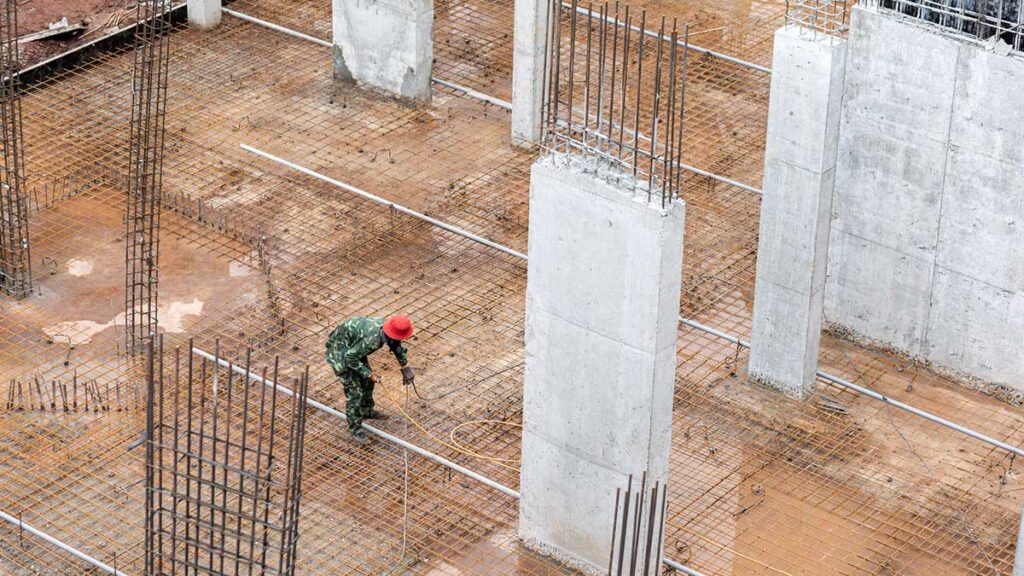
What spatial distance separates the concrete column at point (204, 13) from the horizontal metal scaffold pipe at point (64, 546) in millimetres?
8237

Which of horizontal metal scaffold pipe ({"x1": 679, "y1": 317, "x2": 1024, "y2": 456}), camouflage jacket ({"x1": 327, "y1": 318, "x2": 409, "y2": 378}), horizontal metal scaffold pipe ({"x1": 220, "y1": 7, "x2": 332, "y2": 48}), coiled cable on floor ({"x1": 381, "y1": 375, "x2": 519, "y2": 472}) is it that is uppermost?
horizontal metal scaffold pipe ({"x1": 220, "y1": 7, "x2": 332, "y2": 48})

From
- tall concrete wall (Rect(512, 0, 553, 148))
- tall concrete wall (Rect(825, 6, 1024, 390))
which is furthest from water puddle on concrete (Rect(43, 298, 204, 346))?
tall concrete wall (Rect(825, 6, 1024, 390))

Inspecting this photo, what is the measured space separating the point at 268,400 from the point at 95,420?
1360 millimetres

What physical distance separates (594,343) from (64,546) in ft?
13.3

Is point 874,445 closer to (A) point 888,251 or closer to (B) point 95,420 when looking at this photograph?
(A) point 888,251

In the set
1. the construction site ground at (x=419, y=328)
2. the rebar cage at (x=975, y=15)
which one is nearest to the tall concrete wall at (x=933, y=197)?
the rebar cage at (x=975, y=15)

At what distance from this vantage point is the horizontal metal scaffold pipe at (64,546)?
46.3ft

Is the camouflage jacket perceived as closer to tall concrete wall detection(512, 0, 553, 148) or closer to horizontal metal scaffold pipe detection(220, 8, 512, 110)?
tall concrete wall detection(512, 0, 553, 148)

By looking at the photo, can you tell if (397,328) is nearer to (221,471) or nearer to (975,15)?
(221,471)

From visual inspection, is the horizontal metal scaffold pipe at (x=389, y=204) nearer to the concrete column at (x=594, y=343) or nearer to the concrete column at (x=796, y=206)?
the concrete column at (x=796, y=206)

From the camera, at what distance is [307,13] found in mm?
22109

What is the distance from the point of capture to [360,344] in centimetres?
1514

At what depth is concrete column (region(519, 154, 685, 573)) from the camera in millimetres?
12984

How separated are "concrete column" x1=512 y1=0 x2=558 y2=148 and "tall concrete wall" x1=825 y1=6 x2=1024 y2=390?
3.78 meters
